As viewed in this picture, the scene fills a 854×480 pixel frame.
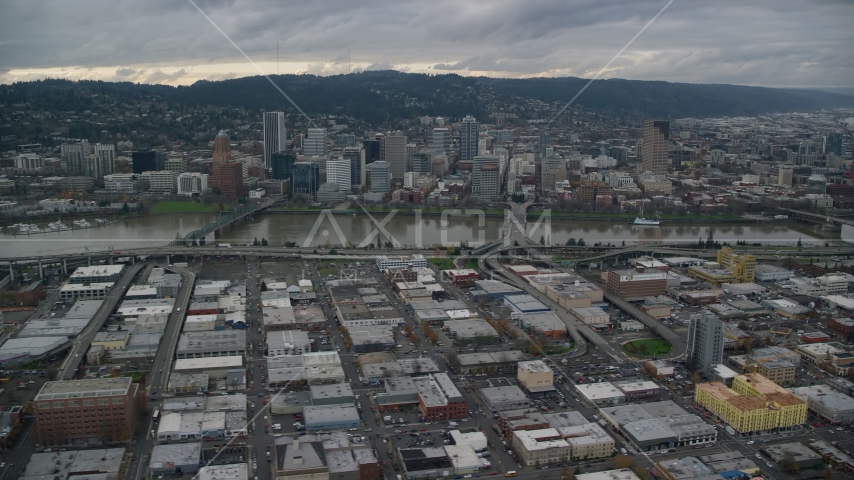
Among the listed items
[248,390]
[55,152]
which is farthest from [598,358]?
[55,152]

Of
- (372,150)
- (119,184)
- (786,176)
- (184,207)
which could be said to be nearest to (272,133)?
(372,150)

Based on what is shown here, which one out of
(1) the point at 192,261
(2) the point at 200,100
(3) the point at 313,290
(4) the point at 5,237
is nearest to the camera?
(3) the point at 313,290

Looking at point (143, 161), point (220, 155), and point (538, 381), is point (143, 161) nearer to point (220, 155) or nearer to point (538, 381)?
point (220, 155)

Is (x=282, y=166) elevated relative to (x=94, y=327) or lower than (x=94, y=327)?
elevated

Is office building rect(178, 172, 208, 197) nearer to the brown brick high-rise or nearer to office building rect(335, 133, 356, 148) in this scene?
the brown brick high-rise

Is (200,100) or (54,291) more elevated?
(200,100)

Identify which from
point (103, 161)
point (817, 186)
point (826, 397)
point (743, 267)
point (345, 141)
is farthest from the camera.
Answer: point (345, 141)

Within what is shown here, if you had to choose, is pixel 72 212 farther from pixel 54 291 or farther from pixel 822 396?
pixel 822 396

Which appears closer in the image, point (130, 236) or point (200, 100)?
point (130, 236)
